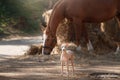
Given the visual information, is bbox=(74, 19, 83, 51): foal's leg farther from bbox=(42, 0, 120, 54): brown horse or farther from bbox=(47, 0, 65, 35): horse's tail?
bbox=(47, 0, 65, 35): horse's tail

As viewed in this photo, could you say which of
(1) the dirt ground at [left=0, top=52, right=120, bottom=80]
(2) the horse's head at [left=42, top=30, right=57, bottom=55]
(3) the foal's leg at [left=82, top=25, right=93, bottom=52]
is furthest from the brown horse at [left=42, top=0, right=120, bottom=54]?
(1) the dirt ground at [left=0, top=52, right=120, bottom=80]

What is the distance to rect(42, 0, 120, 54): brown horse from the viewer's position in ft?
35.8

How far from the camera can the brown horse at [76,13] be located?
430 inches

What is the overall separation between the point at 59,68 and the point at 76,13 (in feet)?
8.95

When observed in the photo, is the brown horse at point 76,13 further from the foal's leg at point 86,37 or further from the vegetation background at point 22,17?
the vegetation background at point 22,17

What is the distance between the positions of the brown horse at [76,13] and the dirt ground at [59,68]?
74 cm

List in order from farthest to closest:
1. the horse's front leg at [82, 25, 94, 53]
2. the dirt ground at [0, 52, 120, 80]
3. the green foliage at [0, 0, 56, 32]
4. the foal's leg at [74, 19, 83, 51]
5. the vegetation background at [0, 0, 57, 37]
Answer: the vegetation background at [0, 0, 57, 37] < the green foliage at [0, 0, 56, 32] < the horse's front leg at [82, 25, 94, 53] < the foal's leg at [74, 19, 83, 51] < the dirt ground at [0, 52, 120, 80]

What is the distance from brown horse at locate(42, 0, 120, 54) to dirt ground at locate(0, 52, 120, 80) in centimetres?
74

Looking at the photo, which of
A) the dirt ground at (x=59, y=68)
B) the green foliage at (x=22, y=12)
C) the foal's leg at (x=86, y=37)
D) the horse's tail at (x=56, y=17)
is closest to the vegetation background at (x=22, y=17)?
the green foliage at (x=22, y=12)

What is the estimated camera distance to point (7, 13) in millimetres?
23516

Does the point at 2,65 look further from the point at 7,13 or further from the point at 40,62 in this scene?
the point at 7,13

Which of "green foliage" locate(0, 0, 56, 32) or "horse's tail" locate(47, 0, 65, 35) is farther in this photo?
"green foliage" locate(0, 0, 56, 32)

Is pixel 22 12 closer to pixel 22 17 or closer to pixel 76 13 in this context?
pixel 22 17

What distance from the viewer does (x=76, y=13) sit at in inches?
429
